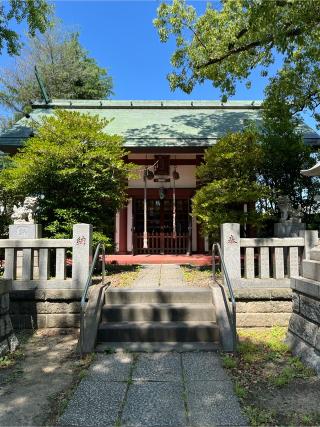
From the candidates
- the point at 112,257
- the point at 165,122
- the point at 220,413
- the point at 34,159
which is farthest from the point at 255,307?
the point at 165,122

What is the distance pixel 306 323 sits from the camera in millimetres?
4664

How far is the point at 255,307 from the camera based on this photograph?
608 centimetres

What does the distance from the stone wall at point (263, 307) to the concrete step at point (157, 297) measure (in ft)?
1.90

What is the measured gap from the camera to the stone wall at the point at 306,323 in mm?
4293

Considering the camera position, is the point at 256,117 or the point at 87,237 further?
the point at 256,117

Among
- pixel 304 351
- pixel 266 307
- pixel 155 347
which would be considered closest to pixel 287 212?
pixel 266 307

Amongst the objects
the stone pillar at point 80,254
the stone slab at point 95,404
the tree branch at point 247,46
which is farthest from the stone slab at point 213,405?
the tree branch at point 247,46

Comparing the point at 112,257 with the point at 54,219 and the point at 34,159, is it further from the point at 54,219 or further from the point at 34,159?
the point at 34,159

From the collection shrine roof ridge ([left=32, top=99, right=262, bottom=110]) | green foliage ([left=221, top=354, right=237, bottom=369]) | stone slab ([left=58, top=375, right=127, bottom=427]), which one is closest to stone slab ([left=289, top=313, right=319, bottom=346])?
green foliage ([left=221, top=354, right=237, bottom=369])

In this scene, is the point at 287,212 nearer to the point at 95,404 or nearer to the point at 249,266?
the point at 249,266

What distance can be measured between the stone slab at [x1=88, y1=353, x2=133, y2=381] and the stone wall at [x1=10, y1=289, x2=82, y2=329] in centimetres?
140

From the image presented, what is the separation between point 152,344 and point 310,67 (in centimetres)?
873

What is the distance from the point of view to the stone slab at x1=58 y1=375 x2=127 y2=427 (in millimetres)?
3157

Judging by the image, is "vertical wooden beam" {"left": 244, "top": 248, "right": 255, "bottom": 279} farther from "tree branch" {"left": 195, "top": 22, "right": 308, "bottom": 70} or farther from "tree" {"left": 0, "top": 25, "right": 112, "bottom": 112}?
"tree" {"left": 0, "top": 25, "right": 112, "bottom": 112}
